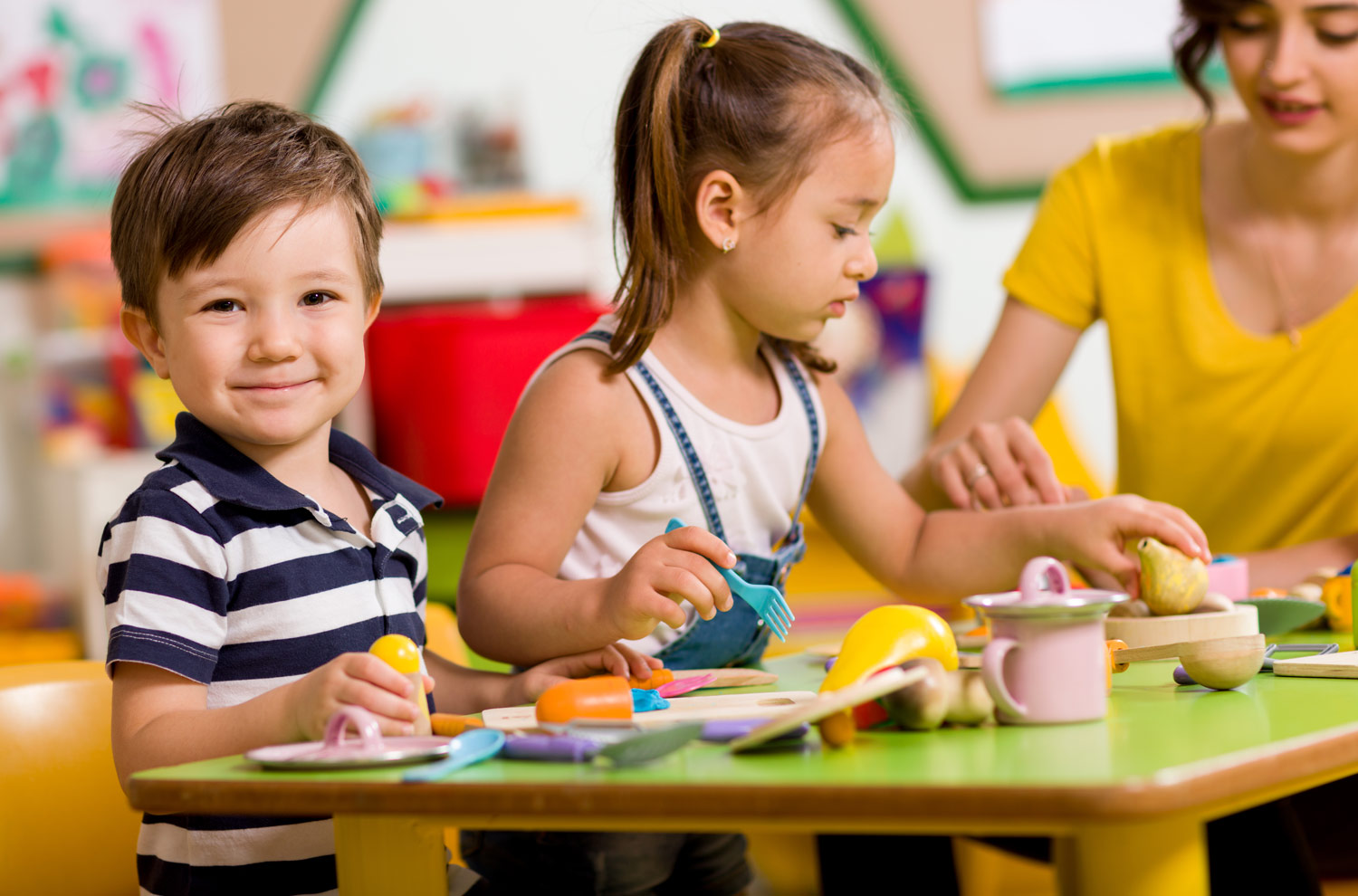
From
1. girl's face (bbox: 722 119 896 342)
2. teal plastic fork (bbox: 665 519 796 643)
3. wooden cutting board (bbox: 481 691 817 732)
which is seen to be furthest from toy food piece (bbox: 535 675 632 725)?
girl's face (bbox: 722 119 896 342)

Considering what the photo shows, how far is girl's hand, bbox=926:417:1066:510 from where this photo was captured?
110 centimetres

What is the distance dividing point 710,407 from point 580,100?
2368 mm

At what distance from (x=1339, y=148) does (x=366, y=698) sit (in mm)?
1171

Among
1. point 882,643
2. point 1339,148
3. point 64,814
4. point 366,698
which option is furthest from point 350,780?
point 1339,148

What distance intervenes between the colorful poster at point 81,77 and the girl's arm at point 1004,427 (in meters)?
2.52

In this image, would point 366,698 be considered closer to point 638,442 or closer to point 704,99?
point 638,442

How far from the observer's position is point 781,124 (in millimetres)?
1073

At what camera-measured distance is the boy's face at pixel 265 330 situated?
83cm

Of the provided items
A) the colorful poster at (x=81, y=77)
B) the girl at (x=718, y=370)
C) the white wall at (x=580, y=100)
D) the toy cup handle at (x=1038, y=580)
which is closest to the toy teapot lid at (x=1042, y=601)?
the toy cup handle at (x=1038, y=580)

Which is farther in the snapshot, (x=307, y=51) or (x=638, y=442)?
(x=307, y=51)

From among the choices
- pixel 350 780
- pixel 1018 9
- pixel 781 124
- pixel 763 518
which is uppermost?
pixel 1018 9

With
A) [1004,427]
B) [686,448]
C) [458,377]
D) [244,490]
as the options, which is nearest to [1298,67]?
[1004,427]

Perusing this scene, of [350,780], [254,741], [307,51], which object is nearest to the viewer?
[350,780]

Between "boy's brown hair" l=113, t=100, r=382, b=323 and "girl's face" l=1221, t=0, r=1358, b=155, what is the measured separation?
852 mm
